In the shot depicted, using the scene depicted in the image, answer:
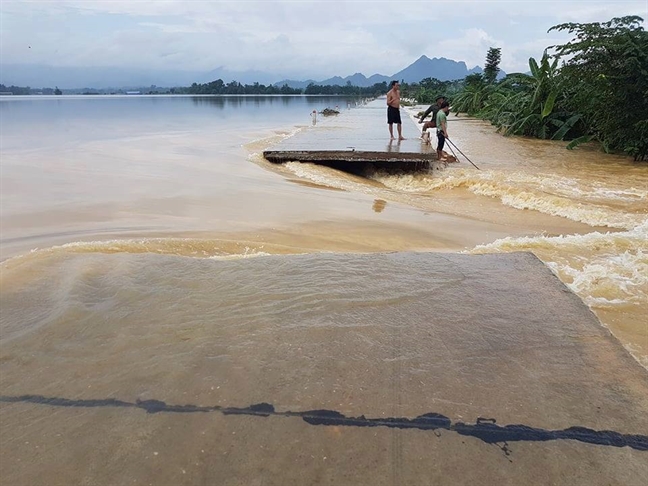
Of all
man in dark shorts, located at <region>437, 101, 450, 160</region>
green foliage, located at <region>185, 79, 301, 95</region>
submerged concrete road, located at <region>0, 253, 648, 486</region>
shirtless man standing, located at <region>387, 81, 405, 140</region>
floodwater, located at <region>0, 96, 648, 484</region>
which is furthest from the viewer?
green foliage, located at <region>185, 79, 301, 95</region>

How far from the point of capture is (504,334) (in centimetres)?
284

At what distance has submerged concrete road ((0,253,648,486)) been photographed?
183 centimetres

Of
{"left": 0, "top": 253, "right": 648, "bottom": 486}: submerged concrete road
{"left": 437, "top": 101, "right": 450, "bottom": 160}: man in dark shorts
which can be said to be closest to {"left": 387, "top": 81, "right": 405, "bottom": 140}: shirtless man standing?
{"left": 437, "top": 101, "right": 450, "bottom": 160}: man in dark shorts

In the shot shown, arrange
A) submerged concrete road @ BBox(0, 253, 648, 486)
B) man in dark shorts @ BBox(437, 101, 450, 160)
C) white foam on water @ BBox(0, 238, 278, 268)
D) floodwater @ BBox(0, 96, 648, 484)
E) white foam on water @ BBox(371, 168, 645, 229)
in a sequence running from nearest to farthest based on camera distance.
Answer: submerged concrete road @ BBox(0, 253, 648, 486)
floodwater @ BBox(0, 96, 648, 484)
white foam on water @ BBox(0, 238, 278, 268)
white foam on water @ BBox(371, 168, 645, 229)
man in dark shorts @ BBox(437, 101, 450, 160)

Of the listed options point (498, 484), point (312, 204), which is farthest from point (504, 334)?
point (312, 204)

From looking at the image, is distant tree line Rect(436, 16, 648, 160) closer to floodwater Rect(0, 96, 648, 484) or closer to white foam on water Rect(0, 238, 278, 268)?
floodwater Rect(0, 96, 648, 484)

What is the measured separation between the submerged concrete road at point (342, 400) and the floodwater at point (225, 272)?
2 cm

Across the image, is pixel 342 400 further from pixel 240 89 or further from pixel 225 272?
pixel 240 89

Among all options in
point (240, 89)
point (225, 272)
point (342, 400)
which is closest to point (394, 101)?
point (225, 272)

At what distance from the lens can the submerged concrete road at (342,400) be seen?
1.83m

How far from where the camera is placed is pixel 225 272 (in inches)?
154

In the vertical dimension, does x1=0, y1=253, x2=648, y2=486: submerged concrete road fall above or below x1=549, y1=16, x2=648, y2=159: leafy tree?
below

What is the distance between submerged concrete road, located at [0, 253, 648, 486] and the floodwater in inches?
0.7

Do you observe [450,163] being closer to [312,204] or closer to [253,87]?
[312,204]
